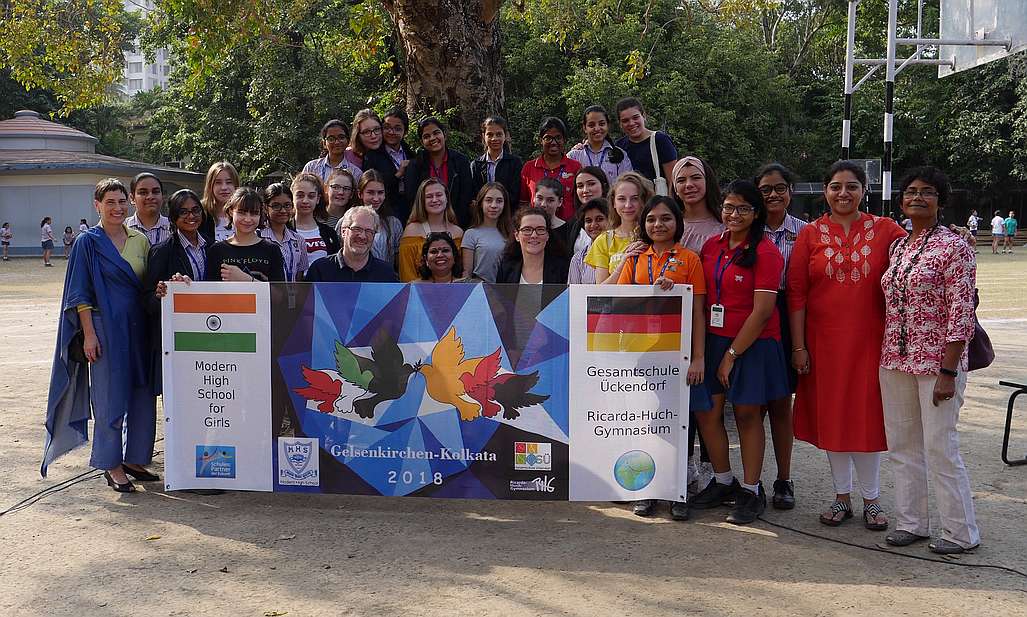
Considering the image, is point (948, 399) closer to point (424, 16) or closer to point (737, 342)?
point (737, 342)

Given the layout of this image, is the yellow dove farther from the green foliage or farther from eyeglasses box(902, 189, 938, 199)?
the green foliage

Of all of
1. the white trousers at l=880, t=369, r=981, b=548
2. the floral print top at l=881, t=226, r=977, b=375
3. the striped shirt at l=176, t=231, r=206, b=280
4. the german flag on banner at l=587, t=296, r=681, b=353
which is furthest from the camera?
the striped shirt at l=176, t=231, r=206, b=280

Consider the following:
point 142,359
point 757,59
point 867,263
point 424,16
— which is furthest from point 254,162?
point 867,263

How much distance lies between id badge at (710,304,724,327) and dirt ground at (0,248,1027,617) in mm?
1102

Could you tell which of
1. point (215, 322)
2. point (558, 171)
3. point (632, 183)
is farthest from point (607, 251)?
point (215, 322)

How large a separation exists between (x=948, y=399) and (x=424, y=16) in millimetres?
6427

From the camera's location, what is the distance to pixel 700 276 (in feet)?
16.5

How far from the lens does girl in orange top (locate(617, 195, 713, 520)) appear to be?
5.01 metres

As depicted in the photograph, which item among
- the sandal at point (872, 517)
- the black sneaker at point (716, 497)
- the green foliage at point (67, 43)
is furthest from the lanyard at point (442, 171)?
the green foliage at point (67, 43)

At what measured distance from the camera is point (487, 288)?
5.15 metres

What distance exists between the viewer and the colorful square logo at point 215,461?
5.39m

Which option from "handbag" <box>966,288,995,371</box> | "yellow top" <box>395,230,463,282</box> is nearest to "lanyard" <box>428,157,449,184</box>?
"yellow top" <box>395,230,463,282</box>

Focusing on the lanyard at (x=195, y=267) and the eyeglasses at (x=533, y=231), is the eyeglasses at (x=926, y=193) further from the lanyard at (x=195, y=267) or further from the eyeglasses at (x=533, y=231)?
the lanyard at (x=195, y=267)

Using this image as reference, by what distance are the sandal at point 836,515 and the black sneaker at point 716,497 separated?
1.65 feet
